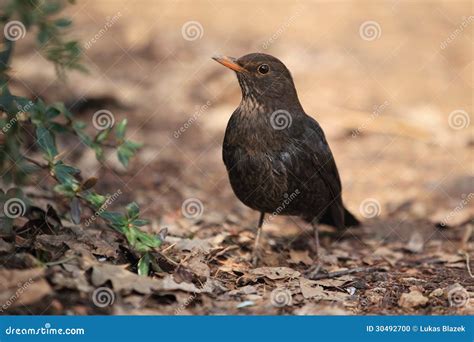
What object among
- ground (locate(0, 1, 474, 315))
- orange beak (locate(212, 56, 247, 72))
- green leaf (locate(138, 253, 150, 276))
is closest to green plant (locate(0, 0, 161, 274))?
green leaf (locate(138, 253, 150, 276))

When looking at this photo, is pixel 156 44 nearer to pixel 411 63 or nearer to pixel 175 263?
pixel 411 63

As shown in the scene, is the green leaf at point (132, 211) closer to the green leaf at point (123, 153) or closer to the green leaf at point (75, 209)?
the green leaf at point (75, 209)

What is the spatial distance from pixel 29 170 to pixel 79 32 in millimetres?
7043

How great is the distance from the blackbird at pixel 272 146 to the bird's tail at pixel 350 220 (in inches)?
37.4

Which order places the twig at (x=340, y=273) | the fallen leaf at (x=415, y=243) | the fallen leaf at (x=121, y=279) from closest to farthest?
the fallen leaf at (x=121, y=279) < the twig at (x=340, y=273) < the fallen leaf at (x=415, y=243)

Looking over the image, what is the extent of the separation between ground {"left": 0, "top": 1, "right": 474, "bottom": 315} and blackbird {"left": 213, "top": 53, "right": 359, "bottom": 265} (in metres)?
0.61

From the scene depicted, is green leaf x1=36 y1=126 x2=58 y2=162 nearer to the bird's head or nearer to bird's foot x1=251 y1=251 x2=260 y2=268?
the bird's head

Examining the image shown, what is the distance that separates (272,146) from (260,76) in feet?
2.12

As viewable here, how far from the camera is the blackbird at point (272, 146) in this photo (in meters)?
5.77

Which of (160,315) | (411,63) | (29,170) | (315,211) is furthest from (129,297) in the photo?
(411,63)

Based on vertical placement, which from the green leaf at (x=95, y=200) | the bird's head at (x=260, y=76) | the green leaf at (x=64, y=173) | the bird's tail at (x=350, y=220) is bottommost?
the bird's tail at (x=350, y=220)

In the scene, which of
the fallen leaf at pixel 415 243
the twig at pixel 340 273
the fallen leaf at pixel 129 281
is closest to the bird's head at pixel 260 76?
the twig at pixel 340 273

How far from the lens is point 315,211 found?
6301 millimetres

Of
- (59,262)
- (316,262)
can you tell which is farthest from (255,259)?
(59,262)
